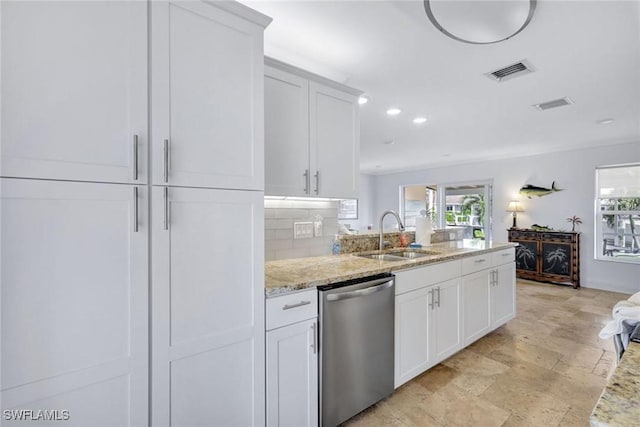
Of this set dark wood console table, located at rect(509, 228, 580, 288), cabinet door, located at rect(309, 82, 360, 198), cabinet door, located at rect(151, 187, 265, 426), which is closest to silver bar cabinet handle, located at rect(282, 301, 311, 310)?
cabinet door, located at rect(151, 187, 265, 426)

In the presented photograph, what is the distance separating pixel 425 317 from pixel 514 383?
2.81 feet

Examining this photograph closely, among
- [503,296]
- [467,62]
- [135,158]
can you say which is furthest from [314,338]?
[503,296]

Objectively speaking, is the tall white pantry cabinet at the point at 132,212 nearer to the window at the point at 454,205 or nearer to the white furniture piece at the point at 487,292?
the white furniture piece at the point at 487,292

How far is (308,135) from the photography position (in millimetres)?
2113

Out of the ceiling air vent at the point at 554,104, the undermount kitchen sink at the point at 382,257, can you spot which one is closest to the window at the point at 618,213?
the ceiling air vent at the point at 554,104

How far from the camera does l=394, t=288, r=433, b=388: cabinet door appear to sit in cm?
204

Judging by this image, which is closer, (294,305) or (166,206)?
(166,206)

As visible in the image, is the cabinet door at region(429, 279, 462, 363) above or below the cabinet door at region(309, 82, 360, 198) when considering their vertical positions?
below

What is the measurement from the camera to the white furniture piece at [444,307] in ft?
6.82

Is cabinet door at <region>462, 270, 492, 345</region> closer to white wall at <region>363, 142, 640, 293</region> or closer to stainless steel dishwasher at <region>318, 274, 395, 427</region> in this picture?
stainless steel dishwasher at <region>318, 274, 395, 427</region>

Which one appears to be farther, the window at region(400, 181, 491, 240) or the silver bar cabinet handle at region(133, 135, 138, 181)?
the window at region(400, 181, 491, 240)

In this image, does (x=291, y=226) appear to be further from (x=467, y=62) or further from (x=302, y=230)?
(x=467, y=62)

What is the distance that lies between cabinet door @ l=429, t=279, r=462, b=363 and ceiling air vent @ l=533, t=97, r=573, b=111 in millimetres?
2220

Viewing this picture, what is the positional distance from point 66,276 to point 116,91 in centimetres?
65
